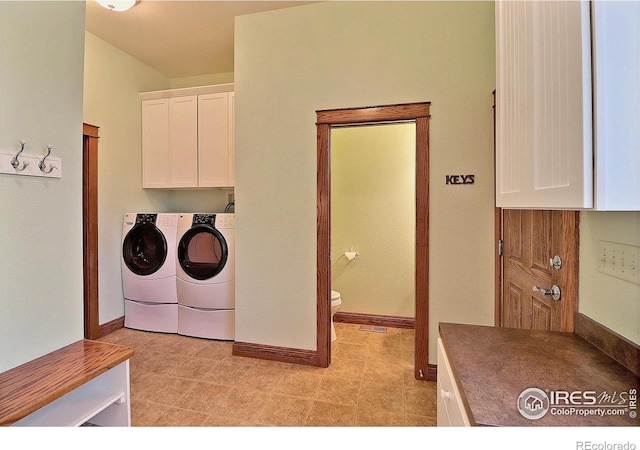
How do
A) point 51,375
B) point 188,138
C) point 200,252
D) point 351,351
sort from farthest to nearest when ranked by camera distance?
point 188,138 → point 200,252 → point 351,351 → point 51,375

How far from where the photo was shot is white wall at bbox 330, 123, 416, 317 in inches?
132

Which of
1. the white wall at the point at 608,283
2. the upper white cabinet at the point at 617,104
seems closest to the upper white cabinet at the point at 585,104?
the upper white cabinet at the point at 617,104

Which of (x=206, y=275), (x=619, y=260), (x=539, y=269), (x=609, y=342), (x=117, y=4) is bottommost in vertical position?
(x=206, y=275)

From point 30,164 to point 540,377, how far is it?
210 cm

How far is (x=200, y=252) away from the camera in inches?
122

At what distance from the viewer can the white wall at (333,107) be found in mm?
2188

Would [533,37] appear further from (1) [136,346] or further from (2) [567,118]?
(1) [136,346]

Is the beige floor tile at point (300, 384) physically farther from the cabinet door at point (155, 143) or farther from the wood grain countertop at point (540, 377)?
the cabinet door at point (155, 143)

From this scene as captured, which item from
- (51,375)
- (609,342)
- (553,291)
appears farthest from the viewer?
(553,291)

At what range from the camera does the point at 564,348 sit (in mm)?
1084

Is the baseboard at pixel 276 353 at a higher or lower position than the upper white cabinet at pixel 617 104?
lower

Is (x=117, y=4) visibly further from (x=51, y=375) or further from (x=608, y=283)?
(x=608, y=283)

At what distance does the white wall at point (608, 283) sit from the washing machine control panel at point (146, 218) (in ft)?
11.0

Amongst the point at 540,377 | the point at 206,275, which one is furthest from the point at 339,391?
the point at 206,275
